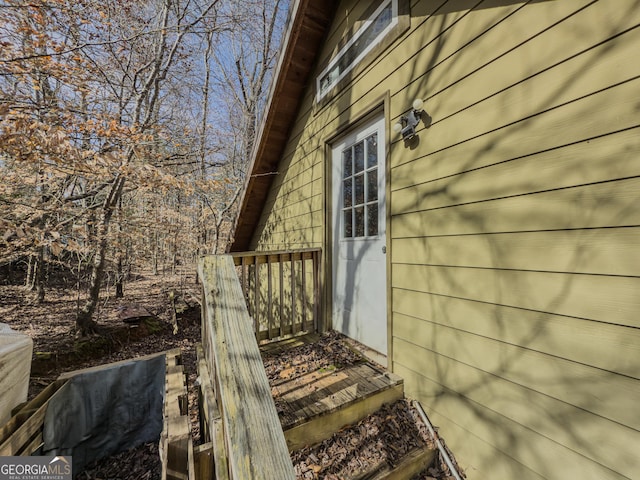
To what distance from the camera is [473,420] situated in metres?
1.62

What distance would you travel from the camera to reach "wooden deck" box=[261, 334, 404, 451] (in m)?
1.67

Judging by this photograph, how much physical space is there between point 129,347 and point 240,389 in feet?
16.9

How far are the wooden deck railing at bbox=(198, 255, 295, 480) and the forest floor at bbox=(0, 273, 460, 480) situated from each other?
1.08m

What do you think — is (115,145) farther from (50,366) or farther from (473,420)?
(473,420)

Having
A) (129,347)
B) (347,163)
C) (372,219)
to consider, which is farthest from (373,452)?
(129,347)

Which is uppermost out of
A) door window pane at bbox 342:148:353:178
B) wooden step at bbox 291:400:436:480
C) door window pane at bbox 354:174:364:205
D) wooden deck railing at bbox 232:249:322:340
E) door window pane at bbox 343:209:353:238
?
door window pane at bbox 342:148:353:178

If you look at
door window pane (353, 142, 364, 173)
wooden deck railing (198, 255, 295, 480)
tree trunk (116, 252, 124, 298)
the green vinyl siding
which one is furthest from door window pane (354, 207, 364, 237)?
tree trunk (116, 252, 124, 298)

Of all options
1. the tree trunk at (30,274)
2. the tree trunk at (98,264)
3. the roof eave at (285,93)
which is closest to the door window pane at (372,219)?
the roof eave at (285,93)

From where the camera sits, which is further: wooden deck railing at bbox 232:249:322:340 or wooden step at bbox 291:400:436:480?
wooden deck railing at bbox 232:249:322:340

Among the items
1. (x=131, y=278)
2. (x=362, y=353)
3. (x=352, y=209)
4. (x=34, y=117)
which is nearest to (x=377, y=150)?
(x=352, y=209)

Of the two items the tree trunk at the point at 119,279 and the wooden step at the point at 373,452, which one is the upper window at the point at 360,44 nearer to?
the wooden step at the point at 373,452

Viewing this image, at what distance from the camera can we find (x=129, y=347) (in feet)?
15.6

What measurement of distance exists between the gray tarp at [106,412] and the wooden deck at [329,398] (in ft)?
6.49

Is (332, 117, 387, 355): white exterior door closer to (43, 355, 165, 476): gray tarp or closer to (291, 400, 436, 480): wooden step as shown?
(291, 400, 436, 480): wooden step
